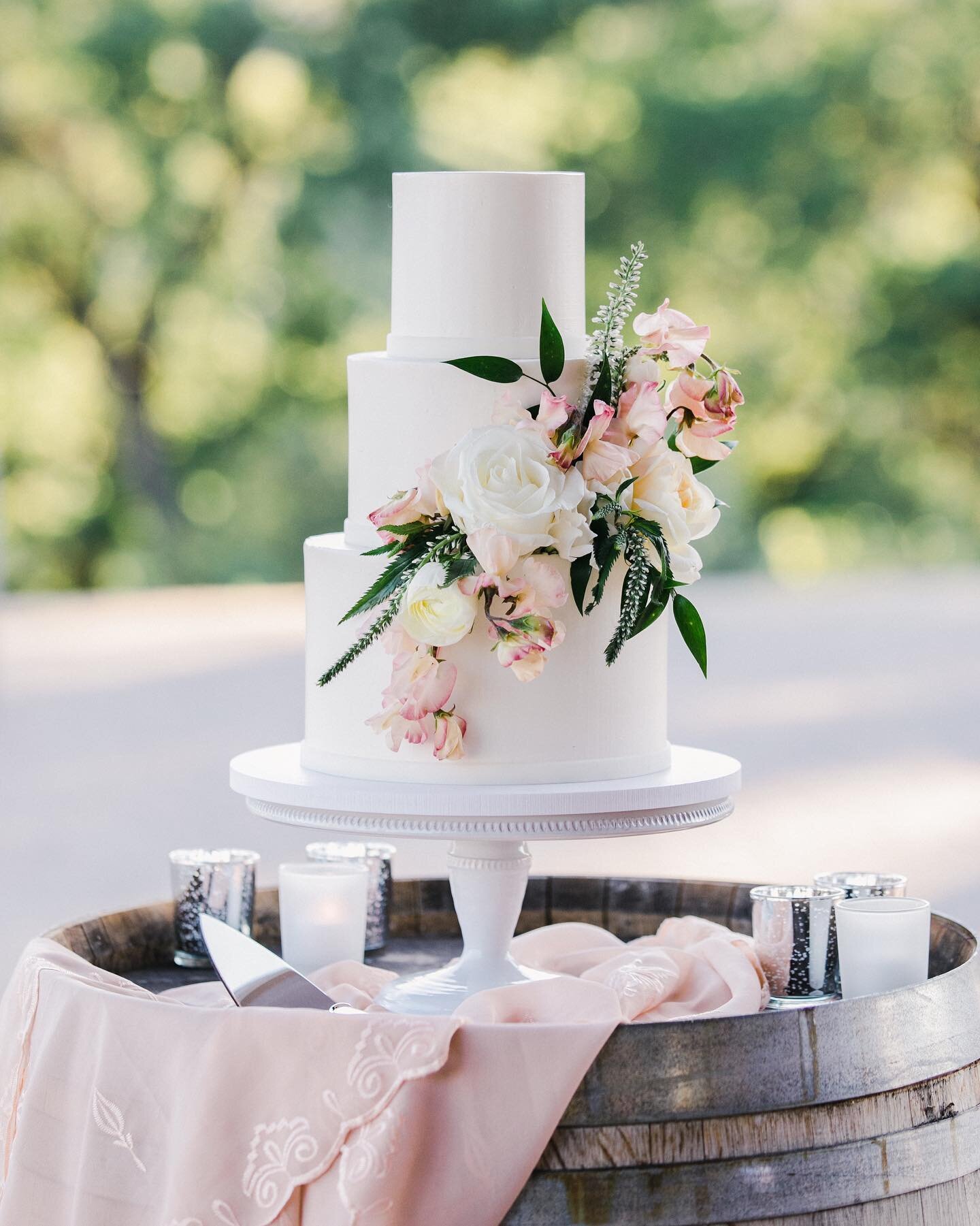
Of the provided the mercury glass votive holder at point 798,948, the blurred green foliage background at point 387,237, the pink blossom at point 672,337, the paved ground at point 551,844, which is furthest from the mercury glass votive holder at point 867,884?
the blurred green foliage background at point 387,237

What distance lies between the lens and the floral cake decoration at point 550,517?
Result: 1.34 meters

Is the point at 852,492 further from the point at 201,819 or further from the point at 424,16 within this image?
the point at 201,819

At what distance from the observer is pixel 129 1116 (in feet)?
4.00

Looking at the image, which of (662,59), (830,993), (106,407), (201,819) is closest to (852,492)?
(662,59)

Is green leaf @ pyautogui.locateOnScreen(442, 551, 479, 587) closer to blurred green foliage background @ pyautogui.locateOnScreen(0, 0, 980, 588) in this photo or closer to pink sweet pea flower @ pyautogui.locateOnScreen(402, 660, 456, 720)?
pink sweet pea flower @ pyautogui.locateOnScreen(402, 660, 456, 720)

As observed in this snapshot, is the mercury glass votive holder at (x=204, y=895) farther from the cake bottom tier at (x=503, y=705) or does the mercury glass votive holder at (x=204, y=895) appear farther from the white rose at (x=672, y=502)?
the white rose at (x=672, y=502)

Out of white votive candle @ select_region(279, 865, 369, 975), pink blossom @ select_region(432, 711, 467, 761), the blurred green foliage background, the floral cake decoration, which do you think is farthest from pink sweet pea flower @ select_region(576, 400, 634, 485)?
the blurred green foliage background

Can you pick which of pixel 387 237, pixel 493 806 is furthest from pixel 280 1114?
pixel 387 237

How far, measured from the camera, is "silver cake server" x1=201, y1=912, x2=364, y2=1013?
1344mm

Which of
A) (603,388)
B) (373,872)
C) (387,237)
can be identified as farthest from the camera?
(387,237)

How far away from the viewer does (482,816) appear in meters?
1.36

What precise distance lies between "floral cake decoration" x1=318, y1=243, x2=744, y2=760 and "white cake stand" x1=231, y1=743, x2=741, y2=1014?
2.3 inches

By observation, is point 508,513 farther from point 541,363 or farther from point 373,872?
point 373,872

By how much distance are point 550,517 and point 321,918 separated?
0.54 metres
